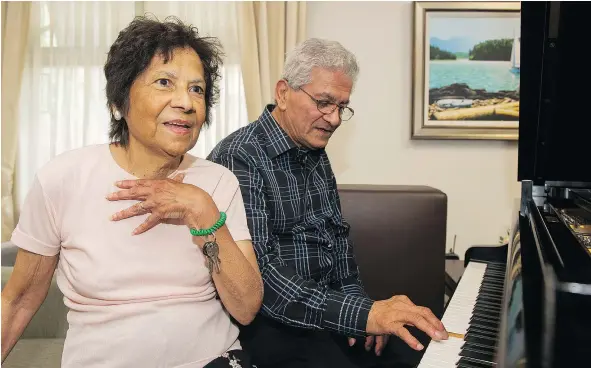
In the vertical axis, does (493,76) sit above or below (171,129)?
above

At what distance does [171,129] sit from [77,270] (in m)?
0.36

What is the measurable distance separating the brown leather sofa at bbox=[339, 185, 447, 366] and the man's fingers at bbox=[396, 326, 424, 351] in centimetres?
147

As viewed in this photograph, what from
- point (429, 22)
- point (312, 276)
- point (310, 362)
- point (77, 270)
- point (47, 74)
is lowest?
point (310, 362)

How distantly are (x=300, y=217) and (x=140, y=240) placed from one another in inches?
22.5

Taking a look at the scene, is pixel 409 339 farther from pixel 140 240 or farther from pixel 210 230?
pixel 140 240

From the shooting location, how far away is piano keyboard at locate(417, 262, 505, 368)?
1.04m

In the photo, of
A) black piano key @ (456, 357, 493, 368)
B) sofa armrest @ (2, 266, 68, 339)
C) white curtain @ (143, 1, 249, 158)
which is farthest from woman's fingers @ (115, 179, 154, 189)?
white curtain @ (143, 1, 249, 158)

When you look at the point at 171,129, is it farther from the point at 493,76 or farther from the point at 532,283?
the point at 493,76

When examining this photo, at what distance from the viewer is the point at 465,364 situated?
3.32ft

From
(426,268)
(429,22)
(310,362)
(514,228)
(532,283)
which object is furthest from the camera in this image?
(429,22)

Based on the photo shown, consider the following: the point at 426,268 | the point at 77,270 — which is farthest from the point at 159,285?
the point at 426,268

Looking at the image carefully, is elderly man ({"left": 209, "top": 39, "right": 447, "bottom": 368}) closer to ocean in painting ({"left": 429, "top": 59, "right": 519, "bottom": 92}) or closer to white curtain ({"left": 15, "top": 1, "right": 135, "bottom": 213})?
ocean in painting ({"left": 429, "top": 59, "right": 519, "bottom": 92})

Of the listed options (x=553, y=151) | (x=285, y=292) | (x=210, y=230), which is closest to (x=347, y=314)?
(x=285, y=292)

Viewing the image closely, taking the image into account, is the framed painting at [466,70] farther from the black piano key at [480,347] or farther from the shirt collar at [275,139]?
the black piano key at [480,347]
